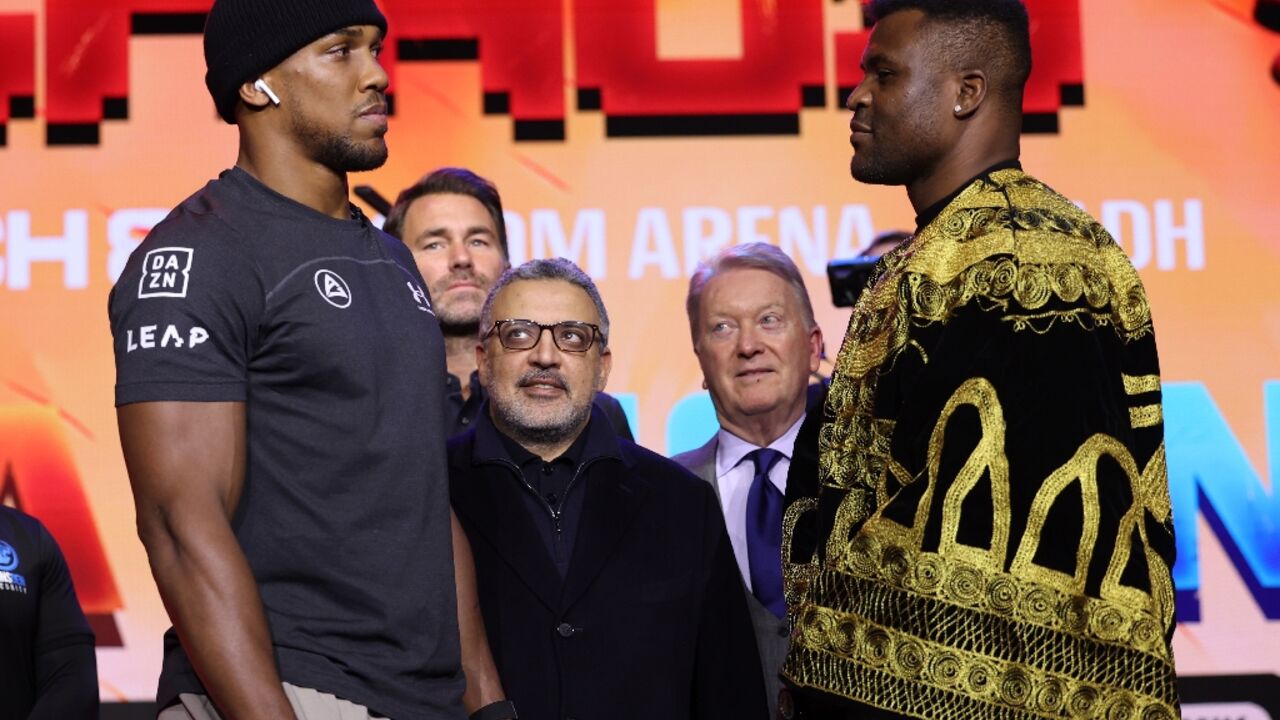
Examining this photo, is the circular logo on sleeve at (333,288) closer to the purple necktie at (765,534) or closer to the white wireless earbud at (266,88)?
the white wireless earbud at (266,88)

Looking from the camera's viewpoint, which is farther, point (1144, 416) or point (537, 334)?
point (537, 334)

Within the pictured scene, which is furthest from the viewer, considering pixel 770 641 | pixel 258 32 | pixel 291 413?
pixel 770 641

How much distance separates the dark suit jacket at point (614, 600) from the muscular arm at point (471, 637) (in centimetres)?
51

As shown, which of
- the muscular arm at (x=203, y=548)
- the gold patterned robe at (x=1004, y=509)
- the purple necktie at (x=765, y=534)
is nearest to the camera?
the muscular arm at (x=203, y=548)

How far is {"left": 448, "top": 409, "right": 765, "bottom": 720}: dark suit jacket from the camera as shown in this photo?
286cm

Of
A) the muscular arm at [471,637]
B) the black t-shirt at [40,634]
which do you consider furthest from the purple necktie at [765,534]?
the black t-shirt at [40,634]

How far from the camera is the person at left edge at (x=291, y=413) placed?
185cm

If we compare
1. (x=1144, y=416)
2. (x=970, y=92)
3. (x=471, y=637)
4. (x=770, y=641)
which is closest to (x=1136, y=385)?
(x=1144, y=416)

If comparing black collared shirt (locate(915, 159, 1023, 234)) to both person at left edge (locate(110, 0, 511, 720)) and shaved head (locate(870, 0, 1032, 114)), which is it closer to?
shaved head (locate(870, 0, 1032, 114))

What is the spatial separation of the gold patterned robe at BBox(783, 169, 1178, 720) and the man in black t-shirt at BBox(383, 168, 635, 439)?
70.2 inches

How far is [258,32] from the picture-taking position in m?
2.10

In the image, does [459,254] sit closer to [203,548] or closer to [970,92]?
[970,92]

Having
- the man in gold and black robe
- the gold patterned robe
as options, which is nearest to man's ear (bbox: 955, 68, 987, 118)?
the man in gold and black robe

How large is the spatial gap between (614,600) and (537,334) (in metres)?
0.60
